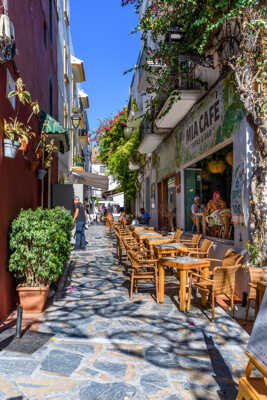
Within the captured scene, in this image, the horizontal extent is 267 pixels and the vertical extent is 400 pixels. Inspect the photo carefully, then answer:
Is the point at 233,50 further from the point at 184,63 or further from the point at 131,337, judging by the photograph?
the point at 131,337

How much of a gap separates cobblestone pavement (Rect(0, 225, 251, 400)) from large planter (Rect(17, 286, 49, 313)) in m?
0.25

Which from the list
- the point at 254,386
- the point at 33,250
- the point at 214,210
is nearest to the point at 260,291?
the point at 254,386

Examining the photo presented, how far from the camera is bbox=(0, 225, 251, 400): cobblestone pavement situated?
3232mm

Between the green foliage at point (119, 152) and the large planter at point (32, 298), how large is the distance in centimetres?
1581

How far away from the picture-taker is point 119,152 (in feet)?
68.4

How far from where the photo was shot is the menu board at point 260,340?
2113 mm

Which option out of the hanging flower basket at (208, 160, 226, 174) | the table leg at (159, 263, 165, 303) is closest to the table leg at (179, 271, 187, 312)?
the table leg at (159, 263, 165, 303)

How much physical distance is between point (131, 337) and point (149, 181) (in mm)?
15836

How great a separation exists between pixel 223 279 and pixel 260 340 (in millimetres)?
3192

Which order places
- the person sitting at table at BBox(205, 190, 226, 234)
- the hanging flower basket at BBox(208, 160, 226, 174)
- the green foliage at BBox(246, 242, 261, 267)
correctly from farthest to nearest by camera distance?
1. the hanging flower basket at BBox(208, 160, 226, 174)
2. the person sitting at table at BBox(205, 190, 226, 234)
3. the green foliage at BBox(246, 242, 261, 267)

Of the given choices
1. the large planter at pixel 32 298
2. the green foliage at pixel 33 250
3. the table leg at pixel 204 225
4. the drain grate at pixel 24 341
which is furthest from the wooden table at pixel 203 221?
the drain grate at pixel 24 341

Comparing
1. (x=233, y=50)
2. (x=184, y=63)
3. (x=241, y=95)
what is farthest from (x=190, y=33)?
(x=241, y=95)

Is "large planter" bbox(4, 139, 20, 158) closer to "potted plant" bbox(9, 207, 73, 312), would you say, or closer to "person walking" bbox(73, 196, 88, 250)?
"potted plant" bbox(9, 207, 73, 312)

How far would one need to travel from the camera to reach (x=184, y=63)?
8.69 metres
